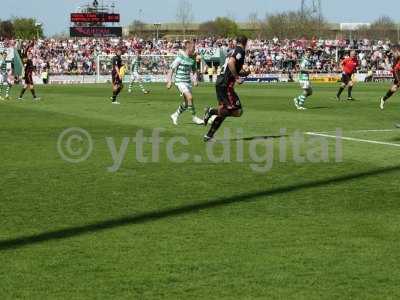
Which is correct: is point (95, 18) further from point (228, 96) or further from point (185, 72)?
point (228, 96)

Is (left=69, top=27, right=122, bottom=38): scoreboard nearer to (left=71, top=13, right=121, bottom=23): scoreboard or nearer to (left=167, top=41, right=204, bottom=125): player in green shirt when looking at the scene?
(left=71, top=13, right=121, bottom=23): scoreboard

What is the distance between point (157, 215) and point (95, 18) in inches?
3203

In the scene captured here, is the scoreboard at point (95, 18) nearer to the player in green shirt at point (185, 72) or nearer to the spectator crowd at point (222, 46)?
the spectator crowd at point (222, 46)

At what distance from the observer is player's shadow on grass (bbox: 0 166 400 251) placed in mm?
8367

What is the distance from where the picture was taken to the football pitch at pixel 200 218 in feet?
22.6

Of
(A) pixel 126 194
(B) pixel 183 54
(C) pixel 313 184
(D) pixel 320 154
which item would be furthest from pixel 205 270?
(B) pixel 183 54

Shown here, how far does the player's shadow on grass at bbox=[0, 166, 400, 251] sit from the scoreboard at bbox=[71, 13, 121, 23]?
78.2m

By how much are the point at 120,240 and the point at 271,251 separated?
1470 mm

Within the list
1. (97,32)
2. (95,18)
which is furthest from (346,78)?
(95,18)

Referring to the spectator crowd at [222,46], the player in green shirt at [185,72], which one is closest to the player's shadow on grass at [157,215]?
the player in green shirt at [185,72]

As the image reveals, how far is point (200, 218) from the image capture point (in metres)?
9.48

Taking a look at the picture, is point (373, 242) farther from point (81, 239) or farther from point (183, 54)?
point (183, 54)

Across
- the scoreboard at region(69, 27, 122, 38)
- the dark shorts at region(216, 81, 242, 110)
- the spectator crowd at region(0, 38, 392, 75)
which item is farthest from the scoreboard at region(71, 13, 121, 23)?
the dark shorts at region(216, 81, 242, 110)

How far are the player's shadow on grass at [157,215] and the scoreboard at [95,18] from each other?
256 feet
